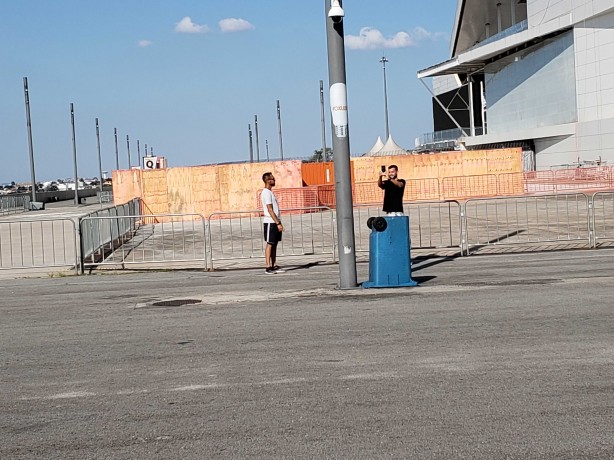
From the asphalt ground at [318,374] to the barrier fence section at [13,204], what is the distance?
53226 millimetres

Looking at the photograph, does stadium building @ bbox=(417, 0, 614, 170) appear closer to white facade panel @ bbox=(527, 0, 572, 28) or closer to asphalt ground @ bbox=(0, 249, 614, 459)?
white facade panel @ bbox=(527, 0, 572, 28)

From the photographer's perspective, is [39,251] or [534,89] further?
[534,89]

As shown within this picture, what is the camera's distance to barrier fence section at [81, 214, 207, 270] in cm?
1761

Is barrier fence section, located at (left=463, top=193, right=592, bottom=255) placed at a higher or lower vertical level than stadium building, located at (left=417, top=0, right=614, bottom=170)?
lower

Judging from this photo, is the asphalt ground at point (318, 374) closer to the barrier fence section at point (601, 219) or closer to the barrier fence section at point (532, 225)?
the barrier fence section at point (601, 219)

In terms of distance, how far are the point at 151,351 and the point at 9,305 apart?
186 inches

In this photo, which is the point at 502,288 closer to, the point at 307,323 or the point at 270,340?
the point at 307,323

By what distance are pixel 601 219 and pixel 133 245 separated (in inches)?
499

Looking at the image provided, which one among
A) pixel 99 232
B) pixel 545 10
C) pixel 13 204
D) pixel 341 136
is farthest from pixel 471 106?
pixel 341 136

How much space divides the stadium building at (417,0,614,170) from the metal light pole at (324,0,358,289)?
44198 millimetres

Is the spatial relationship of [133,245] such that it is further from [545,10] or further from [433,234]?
[545,10]

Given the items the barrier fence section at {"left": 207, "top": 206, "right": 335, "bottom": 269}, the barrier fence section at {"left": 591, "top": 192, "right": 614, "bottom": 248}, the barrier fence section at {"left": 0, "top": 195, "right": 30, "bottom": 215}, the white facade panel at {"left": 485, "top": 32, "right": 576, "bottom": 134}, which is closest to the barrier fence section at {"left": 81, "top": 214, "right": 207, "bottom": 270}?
the barrier fence section at {"left": 207, "top": 206, "right": 335, "bottom": 269}

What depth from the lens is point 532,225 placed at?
72.9 ft

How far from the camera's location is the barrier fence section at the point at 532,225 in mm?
18547
